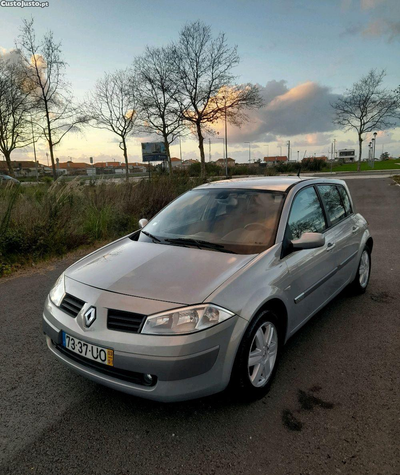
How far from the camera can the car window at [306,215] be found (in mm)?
3152

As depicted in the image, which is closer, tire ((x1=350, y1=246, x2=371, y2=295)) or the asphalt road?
the asphalt road

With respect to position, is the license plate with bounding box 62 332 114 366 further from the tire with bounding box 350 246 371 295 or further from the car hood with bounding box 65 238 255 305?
the tire with bounding box 350 246 371 295

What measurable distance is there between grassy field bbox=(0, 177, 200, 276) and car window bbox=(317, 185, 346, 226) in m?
5.08

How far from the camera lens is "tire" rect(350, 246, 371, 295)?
14.2 feet

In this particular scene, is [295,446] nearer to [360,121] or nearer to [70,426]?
[70,426]

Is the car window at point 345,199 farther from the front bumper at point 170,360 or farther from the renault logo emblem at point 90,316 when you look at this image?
the renault logo emblem at point 90,316

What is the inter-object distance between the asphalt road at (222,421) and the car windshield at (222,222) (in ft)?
3.74

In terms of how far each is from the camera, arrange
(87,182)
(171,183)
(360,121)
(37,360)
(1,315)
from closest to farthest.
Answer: (37,360) → (1,315) → (87,182) → (171,183) → (360,121)

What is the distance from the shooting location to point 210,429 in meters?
2.23

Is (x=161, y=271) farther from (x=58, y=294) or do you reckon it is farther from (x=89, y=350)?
(x=58, y=294)

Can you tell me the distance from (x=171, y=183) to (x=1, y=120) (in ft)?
65.8

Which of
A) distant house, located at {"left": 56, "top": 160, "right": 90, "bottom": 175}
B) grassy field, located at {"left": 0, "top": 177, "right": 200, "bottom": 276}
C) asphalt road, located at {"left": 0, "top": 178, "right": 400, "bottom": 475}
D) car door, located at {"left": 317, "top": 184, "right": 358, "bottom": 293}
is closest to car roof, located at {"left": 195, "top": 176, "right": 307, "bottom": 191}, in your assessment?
car door, located at {"left": 317, "top": 184, "right": 358, "bottom": 293}

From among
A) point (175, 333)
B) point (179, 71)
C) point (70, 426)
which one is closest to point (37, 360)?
point (70, 426)

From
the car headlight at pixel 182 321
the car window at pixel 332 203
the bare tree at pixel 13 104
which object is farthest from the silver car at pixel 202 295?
the bare tree at pixel 13 104
